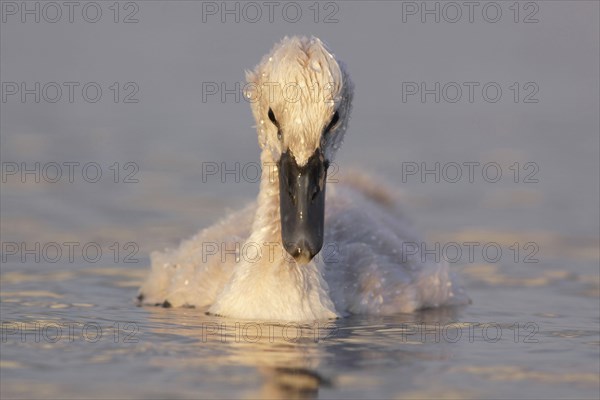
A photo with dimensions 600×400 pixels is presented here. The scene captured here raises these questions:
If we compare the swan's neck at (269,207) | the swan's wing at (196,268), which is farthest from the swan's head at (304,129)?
the swan's wing at (196,268)

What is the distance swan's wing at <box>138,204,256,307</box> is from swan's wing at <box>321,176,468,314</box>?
74 cm

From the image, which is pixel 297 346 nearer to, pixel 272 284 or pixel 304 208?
pixel 304 208

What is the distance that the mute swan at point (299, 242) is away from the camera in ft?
30.1

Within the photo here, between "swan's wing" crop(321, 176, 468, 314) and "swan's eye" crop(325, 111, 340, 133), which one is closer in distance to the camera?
"swan's eye" crop(325, 111, 340, 133)

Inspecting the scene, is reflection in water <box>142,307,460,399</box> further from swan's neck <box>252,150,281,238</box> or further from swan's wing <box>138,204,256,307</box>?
swan's neck <box>252,150,281,238</box>

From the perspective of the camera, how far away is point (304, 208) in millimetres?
9062

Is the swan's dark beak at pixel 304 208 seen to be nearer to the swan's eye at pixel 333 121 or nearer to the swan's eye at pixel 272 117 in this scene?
the swan's eye at pixel 333 121

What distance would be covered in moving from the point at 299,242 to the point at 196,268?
1.96 meters

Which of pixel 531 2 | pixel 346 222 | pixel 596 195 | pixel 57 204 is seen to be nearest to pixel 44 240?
pixel 57 204

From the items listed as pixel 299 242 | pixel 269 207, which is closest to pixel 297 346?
pixel 299 242

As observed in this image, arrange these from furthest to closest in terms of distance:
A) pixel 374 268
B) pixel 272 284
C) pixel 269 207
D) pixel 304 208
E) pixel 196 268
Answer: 1. pixel 196 268
2. pixel 374 268
3. pixel 269 207
4. pixel 272 284
5. pixel 304 208

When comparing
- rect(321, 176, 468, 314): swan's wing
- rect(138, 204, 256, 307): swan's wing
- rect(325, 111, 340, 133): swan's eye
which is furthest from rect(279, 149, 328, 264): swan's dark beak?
rect(138, 204, 256, 307): swan's wing

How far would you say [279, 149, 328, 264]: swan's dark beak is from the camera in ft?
29.8

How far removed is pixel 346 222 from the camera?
11.1m
